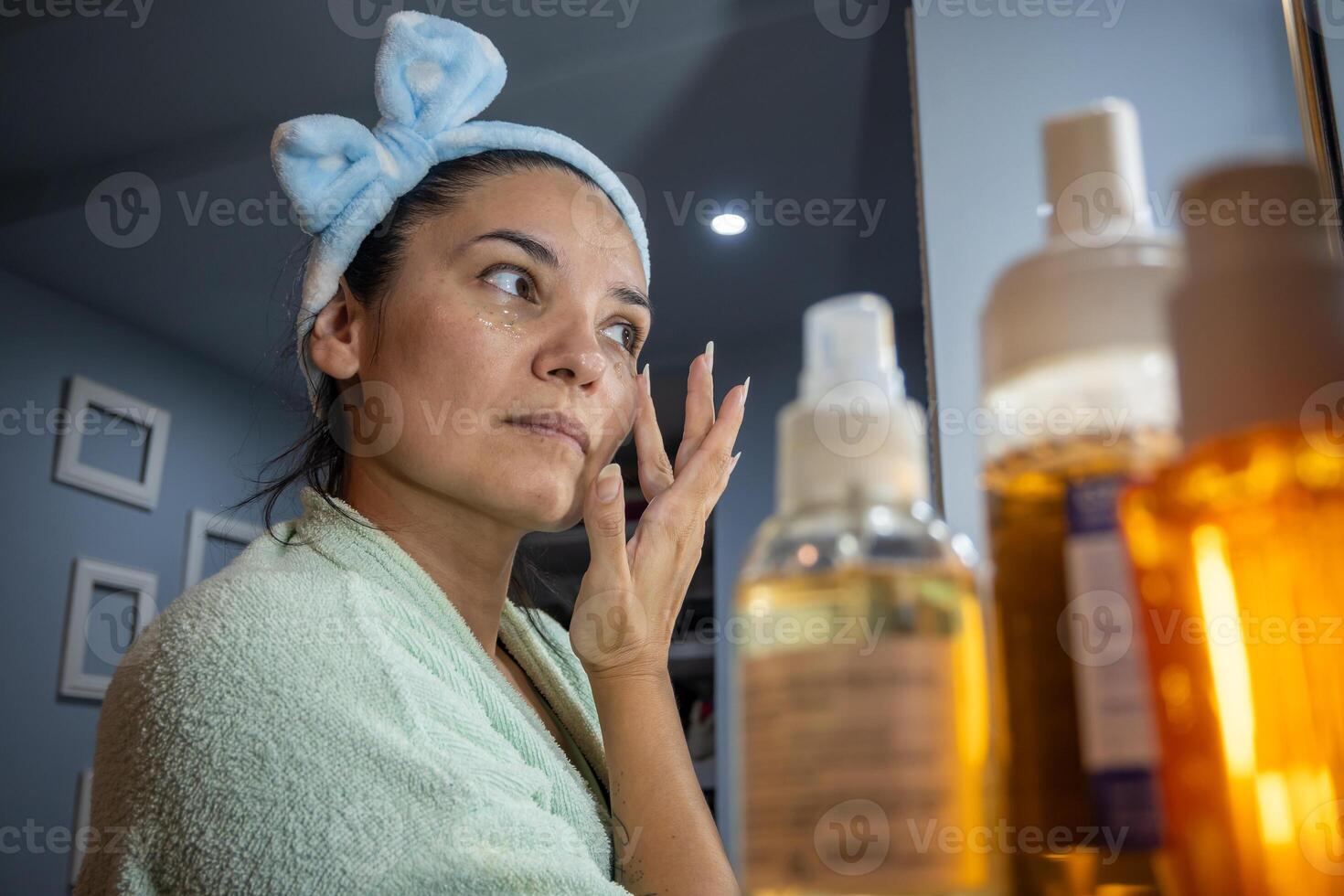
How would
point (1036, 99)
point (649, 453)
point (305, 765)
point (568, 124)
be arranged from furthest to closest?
point (568, 124) < point (649, 453) < point (305, 765) < point (1036, 99)

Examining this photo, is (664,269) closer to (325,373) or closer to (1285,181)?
(325,373)

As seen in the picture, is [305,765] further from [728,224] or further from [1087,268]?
[728,224]

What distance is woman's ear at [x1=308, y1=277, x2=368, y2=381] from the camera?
0.82m

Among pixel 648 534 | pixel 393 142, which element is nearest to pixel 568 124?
pixel 393 142

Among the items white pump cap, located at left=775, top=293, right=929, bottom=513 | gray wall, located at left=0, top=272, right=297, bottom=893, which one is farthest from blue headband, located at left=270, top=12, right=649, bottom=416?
gray wall, located at left=0, top=272, right=297, bottom=893

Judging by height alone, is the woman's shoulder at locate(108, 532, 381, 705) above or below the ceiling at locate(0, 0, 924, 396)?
below

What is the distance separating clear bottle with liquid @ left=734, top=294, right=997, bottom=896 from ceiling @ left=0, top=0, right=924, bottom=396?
1.28 metres

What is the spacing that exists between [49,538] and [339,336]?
1950 mm

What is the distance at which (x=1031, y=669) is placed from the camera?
6.3 inches

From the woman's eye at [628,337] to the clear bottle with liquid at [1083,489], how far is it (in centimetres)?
67

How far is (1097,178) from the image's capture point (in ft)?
0.53

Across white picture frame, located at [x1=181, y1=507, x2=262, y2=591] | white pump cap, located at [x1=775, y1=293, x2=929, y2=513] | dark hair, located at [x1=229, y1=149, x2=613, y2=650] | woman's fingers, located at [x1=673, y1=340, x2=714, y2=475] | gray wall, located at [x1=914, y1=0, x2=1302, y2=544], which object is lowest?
white pump cap, located at [x1=775, y1=293, x2=929, y2=513]

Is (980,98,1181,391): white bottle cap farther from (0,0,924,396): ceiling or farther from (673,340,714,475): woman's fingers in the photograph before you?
(0,0,924,396): ceiling

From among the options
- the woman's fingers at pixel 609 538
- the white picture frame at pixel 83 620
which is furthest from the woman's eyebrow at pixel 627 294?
the white picture frame at pixel 83 620
